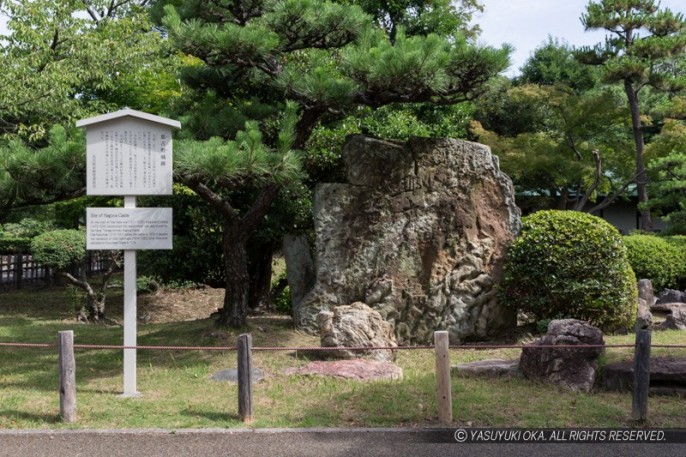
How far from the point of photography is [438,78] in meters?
7.91

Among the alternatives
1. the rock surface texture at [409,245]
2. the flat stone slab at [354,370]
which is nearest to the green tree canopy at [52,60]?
the rock surface texture at [409,245]

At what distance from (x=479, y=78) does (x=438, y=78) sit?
83 centimetres

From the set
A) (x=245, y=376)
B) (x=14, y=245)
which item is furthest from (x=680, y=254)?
(x=14, y=245)

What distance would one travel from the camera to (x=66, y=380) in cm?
588

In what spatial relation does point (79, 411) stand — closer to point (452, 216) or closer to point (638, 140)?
point (452, 216)

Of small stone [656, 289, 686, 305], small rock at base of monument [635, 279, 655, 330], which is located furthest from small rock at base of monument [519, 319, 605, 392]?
small stone [656, 289, 686, 305]

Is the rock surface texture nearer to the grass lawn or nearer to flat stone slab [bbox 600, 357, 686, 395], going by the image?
the grass lawn

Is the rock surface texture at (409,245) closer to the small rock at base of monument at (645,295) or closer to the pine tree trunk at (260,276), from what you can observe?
the pine tree trunk at (260,276)

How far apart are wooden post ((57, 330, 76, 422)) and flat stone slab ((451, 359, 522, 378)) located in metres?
4.23

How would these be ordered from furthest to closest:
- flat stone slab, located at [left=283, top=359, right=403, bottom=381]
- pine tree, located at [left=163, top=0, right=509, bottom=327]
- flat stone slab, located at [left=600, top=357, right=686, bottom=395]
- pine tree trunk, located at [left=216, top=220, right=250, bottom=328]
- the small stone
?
the small stone, pine tree trunk, located at [left=216, top=220, right=250, bottom=328], pine tree, located at [left=163, top=0, right=509, bottom=327], flat stone slab, located at [left=283, top=359, right=403, bottom=381], flat stone slab, located at [left=600, top=357, right=686, bottom=395]

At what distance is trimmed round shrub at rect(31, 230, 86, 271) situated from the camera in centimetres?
1246

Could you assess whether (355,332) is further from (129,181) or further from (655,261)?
(655,261)

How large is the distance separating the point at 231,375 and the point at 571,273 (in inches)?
199

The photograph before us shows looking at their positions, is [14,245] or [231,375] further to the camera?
[14,245]
